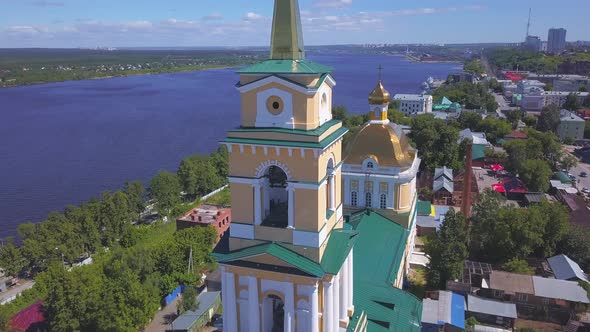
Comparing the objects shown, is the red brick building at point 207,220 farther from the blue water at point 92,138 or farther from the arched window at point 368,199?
the blue water at point 92,138

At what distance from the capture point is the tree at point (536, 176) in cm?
4066

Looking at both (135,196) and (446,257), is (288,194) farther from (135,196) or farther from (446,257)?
(135,196)

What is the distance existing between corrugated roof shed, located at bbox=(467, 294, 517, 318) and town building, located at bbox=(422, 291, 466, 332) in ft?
1.67

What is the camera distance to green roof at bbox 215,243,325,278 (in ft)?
37.1

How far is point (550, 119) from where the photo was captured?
63.8m

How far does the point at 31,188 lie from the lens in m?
49.2

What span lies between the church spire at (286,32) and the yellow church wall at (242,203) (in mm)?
3471

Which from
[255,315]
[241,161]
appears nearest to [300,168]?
[241,161]

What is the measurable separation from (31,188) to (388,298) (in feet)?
150

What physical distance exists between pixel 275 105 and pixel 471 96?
84.7 meters

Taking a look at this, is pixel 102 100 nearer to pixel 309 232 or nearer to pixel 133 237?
pixel 133 237

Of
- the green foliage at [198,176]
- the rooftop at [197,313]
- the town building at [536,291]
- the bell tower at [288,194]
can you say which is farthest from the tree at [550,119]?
the bell tower at [288,194]

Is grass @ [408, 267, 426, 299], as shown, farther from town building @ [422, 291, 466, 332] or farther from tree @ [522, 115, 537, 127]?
tree @ [522, 115, 537, 127]

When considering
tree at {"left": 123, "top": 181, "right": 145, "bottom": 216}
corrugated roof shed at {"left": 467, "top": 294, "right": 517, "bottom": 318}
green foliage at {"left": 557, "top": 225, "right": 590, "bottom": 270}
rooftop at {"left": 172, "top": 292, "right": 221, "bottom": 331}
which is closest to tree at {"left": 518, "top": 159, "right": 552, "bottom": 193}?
green foliage at {"left": 557, "top": 225, "right": 590, "bottom": 270}
